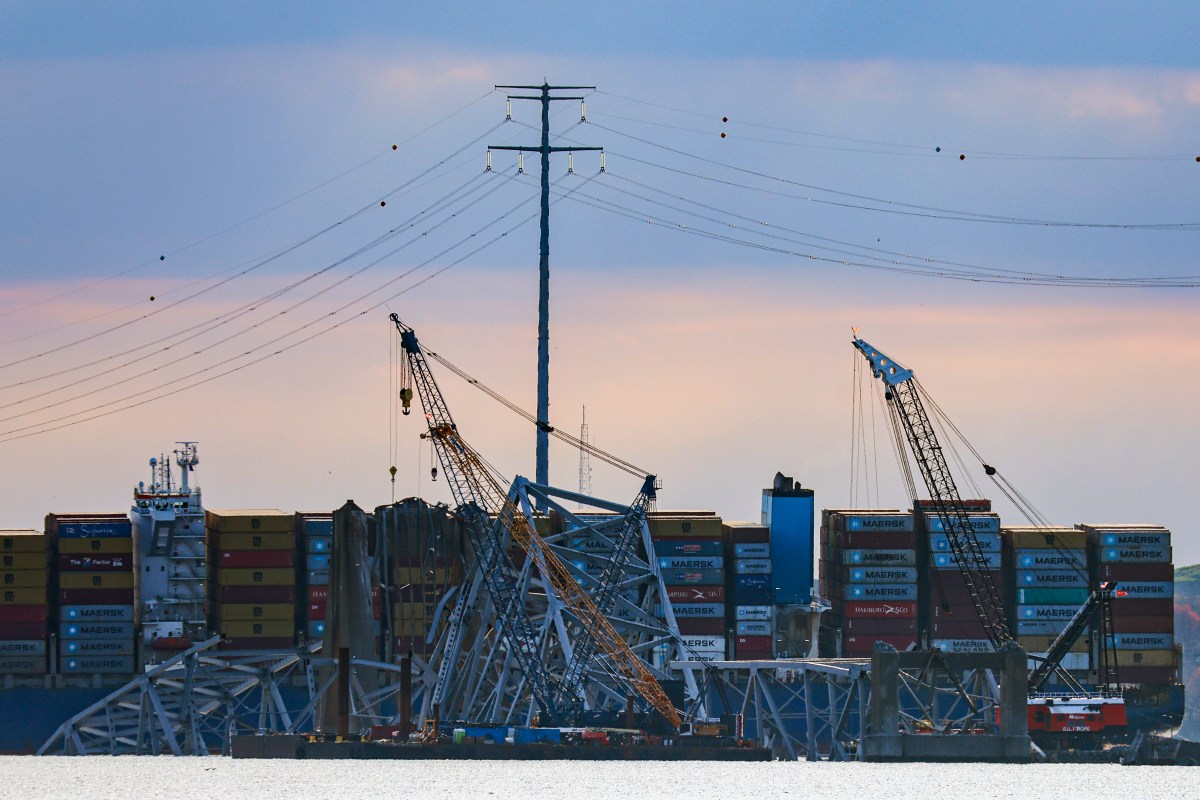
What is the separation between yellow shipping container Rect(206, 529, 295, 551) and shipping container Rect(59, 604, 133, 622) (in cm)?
702

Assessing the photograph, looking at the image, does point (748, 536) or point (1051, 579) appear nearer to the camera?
point (1051, 579)

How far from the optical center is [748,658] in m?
151

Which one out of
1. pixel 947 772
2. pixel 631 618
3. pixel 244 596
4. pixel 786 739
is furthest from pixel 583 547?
pixel 947 772

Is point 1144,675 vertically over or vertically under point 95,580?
under

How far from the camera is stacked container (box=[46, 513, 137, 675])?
152 metres

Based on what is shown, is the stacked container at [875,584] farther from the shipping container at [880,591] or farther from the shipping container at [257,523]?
the shipping container at [257,523]

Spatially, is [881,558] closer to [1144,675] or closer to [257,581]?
[1144,675]

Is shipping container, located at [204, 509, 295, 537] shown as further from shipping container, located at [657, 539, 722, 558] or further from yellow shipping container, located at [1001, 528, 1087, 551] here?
yellow shipping container, located at [1001, 528, 1087, 551]

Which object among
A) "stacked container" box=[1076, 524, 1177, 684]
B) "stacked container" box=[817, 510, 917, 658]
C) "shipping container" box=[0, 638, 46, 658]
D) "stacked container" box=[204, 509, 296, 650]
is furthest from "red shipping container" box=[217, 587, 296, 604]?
"stacked container" box=[1076, 524, 1177, 684]

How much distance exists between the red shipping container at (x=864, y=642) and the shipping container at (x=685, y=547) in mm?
9600

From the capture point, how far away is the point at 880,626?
151625 mm

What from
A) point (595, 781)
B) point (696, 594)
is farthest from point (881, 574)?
point (595, 781)

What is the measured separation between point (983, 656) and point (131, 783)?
133 feet

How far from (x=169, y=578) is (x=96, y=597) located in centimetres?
460
